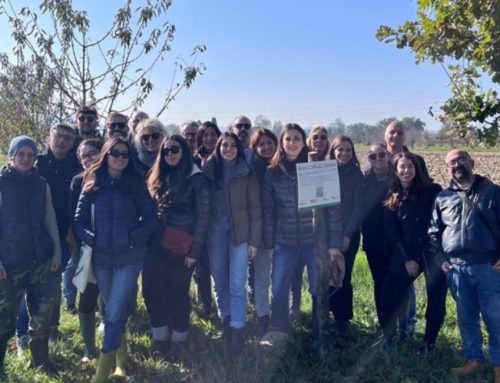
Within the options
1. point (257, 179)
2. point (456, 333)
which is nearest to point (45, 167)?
point (257, 179)

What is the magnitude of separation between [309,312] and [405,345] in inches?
49.3

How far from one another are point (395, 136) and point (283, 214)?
4.95 feet

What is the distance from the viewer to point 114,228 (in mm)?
3906

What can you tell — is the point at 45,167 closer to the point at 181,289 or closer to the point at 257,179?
the point at 181,289

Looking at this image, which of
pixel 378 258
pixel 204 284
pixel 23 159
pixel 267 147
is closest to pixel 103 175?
pixel 23 159

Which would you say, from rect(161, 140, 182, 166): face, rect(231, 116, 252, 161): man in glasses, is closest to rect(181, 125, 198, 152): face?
rect(231, 116, 252, 161): man in glasses

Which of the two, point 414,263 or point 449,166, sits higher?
point 449,166

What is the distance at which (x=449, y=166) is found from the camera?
418 cm

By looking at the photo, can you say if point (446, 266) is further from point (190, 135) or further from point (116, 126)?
point (116, 126)

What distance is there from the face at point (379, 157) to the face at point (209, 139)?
159cm

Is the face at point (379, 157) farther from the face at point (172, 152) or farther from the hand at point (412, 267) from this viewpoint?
the face at point (172, 152)

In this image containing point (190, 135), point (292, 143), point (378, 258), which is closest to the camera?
point (292, 143)

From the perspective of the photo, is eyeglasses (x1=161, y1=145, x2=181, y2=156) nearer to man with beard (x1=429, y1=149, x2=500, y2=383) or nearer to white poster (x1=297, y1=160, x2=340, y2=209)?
white poster (x1=297, y1=160, x2=340, y2=209)

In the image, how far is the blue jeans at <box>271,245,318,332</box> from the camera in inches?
185
